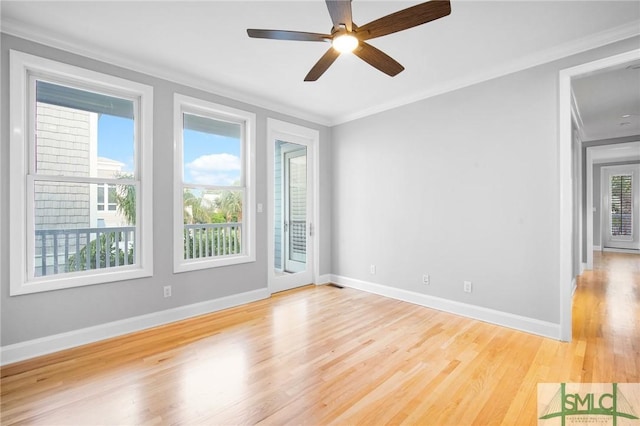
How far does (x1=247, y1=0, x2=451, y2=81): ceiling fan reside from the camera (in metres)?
1.65

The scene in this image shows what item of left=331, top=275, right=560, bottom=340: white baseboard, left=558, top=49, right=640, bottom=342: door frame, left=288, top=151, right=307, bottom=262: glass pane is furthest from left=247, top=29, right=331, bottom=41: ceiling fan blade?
left=331, top=275, right=560, bottom=340: white baseboard

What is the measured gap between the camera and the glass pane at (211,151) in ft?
11.8

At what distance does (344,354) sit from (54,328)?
100 inches

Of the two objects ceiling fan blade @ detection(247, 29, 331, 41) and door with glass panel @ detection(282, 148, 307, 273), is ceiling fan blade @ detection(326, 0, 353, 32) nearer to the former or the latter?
ceiling fan blade @ detection(247, 29, 331, 41)

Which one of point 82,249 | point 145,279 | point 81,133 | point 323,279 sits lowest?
point 323,279

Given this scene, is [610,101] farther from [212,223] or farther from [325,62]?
[212,223]

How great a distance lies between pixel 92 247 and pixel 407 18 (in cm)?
334

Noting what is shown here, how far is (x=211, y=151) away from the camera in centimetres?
380

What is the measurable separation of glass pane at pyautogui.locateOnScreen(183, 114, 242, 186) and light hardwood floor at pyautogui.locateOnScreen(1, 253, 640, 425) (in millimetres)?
1708

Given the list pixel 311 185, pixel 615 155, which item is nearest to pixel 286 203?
pixel 311 185

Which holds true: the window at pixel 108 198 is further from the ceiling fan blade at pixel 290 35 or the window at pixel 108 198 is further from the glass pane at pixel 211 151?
the ceiling fan blade at pixel 290 35

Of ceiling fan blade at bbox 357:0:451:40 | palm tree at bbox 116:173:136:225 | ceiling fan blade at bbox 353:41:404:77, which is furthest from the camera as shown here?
palm tree at bbox 116:173:136:225

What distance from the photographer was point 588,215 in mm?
5777

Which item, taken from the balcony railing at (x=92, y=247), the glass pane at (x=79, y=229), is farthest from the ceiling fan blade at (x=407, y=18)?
the balcony railing at (x=92, y=247)
